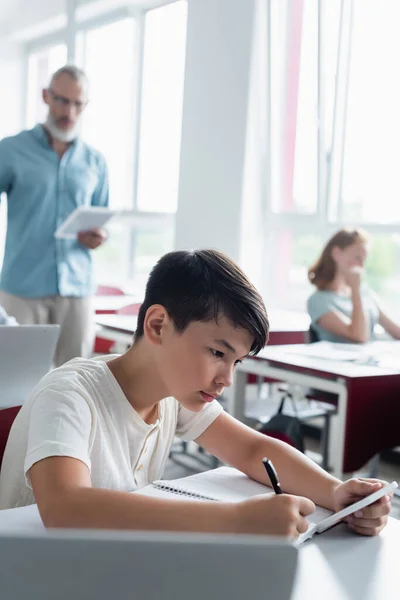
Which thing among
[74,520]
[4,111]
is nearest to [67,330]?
[74,520]

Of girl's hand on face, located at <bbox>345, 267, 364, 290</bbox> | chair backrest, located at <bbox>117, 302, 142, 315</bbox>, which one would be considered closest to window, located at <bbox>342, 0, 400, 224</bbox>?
girl's hand on face, located at <bbox>345, 267, 364, 290</bbox>

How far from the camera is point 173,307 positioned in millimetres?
1203

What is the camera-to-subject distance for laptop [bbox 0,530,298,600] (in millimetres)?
444

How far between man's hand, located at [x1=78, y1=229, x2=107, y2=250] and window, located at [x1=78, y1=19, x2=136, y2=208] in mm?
Result: 3435

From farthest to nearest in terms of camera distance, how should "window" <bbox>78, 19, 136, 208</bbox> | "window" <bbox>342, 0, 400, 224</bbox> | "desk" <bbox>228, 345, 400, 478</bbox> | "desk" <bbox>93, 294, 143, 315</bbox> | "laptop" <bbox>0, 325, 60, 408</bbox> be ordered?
"window" <bbox>78, 19, 136, 208</bbox> → "window" <bbox>342, 0, 400, 224</bbox> → "desk" <bbox>93, 294, 143, 315</bbox> → "desk" <bbox>228, 345, 400, 478</bbox> → "laptop" <bbox>0, 325, 60, 408</bbox>

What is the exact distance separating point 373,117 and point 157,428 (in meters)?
3.83

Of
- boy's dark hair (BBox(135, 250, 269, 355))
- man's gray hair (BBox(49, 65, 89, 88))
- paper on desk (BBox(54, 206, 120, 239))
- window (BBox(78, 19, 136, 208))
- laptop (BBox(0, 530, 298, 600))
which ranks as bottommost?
laptop (BBox(0, 530, 298, 600))

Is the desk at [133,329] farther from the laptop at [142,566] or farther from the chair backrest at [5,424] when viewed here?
the laptop at [142,566]

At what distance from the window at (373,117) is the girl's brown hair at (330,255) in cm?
89

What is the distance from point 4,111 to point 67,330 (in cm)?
567

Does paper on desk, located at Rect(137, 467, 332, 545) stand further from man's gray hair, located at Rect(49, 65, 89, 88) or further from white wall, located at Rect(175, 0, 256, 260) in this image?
white wall, located at Rect(175, 0, 256, 260)

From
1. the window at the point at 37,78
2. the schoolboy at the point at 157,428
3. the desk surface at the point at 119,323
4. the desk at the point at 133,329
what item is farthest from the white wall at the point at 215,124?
the schoolboy at the point at 157,428

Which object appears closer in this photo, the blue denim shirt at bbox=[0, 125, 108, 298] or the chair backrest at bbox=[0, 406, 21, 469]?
the chair backrest at bbox=[0, 406, 21, 469]

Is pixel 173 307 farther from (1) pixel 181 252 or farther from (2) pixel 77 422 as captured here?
(2) pixel 77 422
